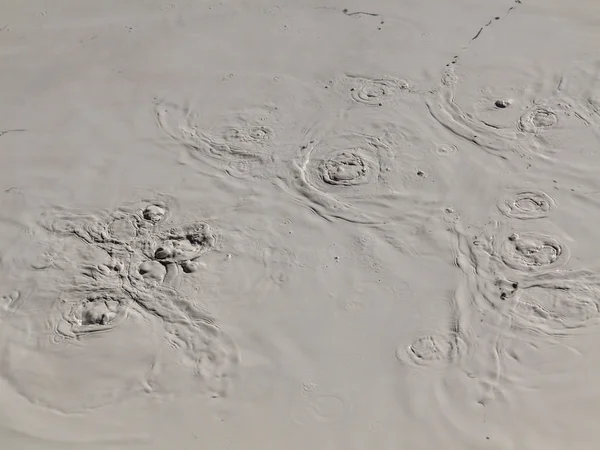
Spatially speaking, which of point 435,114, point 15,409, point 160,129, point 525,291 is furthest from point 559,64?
point 15,409

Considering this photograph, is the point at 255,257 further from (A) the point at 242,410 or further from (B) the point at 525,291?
(B) the point at 525,291

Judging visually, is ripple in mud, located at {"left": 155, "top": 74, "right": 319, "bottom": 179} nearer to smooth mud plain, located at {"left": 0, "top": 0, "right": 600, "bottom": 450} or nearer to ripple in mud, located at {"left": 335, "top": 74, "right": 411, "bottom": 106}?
smooth mud plain, located at {"left": 0, "top": 0, "right": 600, "bottom": 450}

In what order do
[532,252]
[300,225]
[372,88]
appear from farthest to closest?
1. [372,88]
2. [300,225]
3. [532,252]

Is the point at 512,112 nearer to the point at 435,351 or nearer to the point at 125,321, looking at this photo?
the point at 435,351

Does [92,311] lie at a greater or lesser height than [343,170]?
lesser

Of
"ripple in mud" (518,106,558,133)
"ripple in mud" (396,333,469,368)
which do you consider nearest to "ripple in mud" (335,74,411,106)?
"ripple in mud" (518,106,558,133)

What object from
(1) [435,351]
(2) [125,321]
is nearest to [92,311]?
(2) [125,321]
